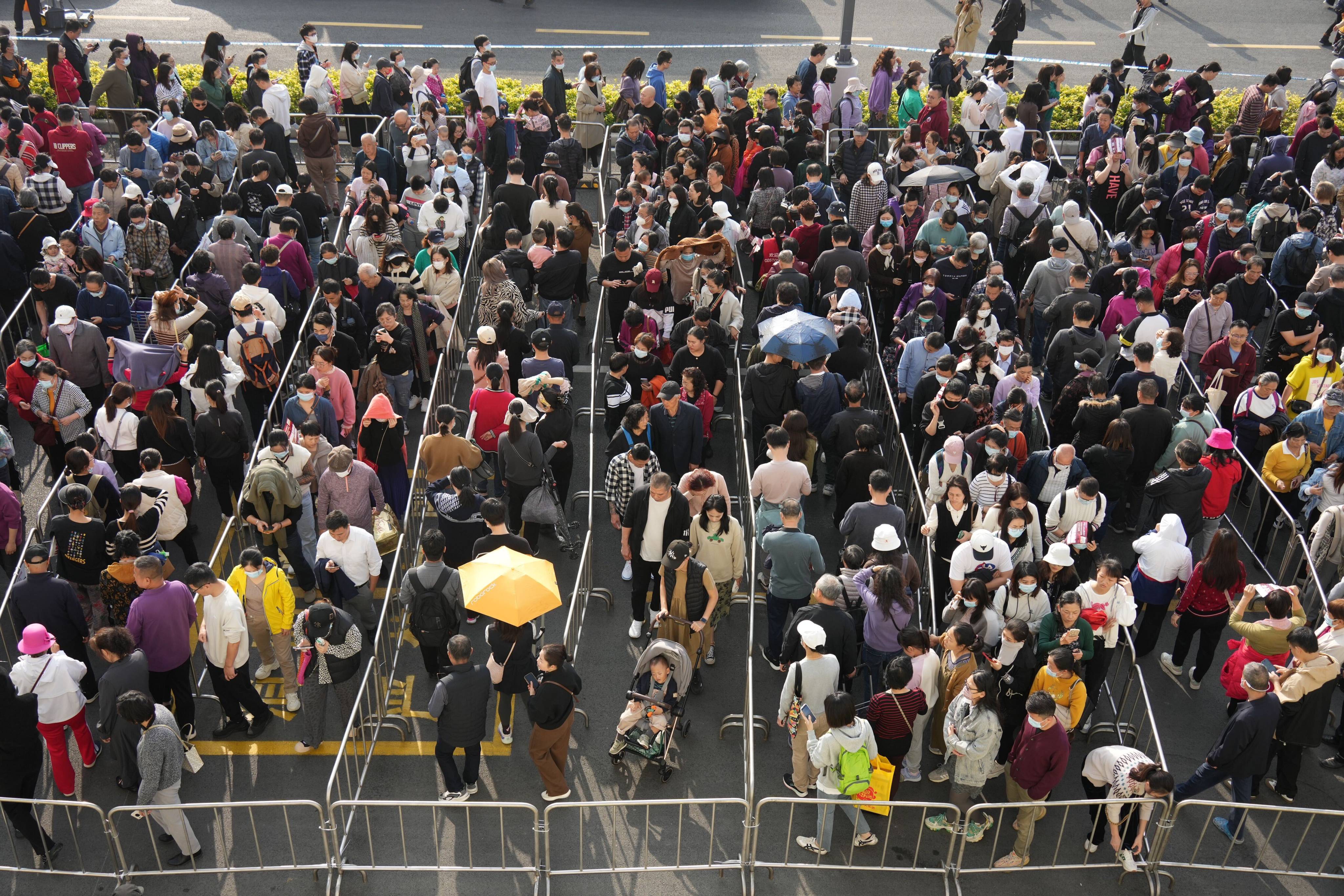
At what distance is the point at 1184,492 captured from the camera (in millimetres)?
11516

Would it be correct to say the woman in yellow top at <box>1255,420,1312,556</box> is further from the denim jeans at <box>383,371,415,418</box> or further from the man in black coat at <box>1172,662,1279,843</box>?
the denim jeans at <box>383,371,415,418</box>

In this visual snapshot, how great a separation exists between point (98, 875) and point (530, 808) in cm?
312

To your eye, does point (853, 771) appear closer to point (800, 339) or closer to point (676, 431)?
point (676, 431)

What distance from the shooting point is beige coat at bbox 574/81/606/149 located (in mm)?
19359

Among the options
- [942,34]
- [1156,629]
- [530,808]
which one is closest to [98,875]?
[530,808]

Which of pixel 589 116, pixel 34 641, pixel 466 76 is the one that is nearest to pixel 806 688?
pixel 34 641

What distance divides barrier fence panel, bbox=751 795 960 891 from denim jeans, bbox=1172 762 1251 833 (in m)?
1.84

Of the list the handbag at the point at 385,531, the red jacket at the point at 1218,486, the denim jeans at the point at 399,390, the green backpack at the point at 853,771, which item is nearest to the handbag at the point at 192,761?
the handbag at the point at 385,531

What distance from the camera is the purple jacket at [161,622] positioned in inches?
382

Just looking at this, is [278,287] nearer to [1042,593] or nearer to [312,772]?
[312,772]

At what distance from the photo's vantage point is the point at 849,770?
9.09m

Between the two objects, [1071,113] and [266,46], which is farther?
[266,46]

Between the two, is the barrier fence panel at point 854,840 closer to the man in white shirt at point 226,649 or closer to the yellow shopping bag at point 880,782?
the yellow shopping bag at point 880,782

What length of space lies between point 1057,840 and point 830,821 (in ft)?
6.01
